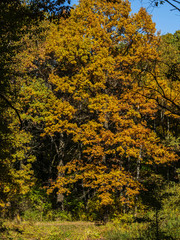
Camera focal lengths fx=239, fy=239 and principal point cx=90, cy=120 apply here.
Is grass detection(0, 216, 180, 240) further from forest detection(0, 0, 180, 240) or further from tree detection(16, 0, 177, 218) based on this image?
tree detection(16, 0, 177, 218)

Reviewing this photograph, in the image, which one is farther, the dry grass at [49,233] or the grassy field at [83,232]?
the dry grass at [49,233]

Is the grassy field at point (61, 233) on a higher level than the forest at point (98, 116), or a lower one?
lower

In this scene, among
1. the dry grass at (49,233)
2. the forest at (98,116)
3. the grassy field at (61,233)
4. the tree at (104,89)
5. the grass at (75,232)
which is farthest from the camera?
the tree at (104,89)

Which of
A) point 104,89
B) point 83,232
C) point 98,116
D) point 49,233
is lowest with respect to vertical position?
point 83,232

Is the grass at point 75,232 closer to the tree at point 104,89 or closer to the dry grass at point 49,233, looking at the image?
the dry grass at point 49,233

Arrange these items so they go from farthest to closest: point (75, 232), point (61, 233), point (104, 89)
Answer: point (104, 89), point (75, 232), point (61, 233)

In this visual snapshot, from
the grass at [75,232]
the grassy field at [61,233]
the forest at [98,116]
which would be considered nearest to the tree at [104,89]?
the forest at [98,116]

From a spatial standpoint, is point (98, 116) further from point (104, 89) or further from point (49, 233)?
point (49, 233)

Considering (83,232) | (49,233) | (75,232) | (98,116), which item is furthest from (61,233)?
(98,116)

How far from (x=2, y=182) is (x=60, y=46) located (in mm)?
10095

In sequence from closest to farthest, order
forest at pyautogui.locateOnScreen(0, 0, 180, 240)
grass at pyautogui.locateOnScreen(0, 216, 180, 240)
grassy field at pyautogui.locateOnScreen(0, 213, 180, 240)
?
grassy field at pyautogui.locateOnScreen(0, 213, 180, 240), grass at pyautogui.locateOnScreen(0, 216, 180, 240), forest at pyautogui.locateOnScreen(0, 0, 180, 240)

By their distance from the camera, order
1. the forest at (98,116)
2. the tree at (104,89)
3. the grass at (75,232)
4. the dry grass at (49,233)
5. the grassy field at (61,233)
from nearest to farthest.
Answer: the grass at (75,232) → the grassy field at (61,233) → the dry grass at (49,233) → the forest at (98,116) → the tree at (104,89)

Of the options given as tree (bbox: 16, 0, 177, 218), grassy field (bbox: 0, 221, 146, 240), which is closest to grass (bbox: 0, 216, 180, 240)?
grassy field (bbox: 0, 221, 146, 240)

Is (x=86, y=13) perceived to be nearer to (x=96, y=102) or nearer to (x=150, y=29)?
(x=150, y=29)
